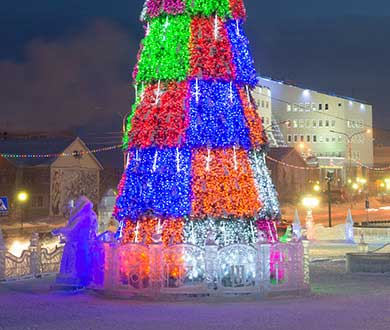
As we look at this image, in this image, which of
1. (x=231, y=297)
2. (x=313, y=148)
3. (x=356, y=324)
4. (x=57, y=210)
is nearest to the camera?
(x=356, y=324)

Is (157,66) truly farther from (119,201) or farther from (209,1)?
(119,201)

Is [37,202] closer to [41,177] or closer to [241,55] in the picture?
[41,177]

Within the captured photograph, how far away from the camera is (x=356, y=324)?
448 inches

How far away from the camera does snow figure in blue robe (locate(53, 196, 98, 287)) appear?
1720 cm


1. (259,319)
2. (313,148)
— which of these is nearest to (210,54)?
(259,319)

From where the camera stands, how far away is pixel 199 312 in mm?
13000

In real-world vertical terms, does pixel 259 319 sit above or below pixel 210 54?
below

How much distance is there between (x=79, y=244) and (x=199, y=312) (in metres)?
5.37

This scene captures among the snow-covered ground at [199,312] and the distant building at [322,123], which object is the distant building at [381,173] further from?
the snow-covered ground at [199,312]

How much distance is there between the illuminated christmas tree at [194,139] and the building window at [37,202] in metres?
41.9

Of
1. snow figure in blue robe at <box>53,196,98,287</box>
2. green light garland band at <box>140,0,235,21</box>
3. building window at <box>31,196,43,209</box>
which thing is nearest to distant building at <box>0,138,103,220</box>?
building window at <box>31,196,43,209</box>

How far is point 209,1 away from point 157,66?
197 centimetres

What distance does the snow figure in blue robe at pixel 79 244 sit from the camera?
17.2m

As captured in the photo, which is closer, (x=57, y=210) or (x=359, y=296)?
(x=359, y=296)
